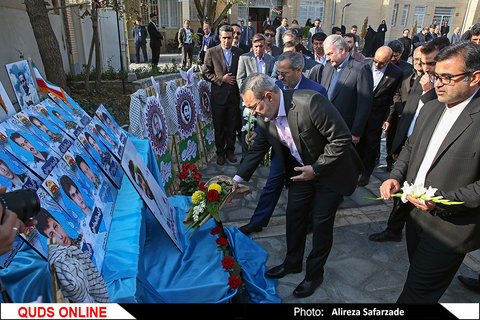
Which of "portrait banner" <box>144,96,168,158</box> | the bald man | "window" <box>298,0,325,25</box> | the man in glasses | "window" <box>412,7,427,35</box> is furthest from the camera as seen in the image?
"window" <box>412,7,427,35</box>

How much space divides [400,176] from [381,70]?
2756mm

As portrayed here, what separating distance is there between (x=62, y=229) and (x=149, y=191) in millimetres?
922

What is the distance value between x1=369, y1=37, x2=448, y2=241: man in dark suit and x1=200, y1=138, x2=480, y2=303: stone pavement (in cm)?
12

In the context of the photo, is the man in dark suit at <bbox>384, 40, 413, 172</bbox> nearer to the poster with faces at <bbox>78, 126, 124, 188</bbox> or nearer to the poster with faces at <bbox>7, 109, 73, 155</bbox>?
the poster with faces at <bbox>78, 126, 124, 188</bbox>

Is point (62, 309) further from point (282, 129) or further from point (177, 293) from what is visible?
point (282, 129)

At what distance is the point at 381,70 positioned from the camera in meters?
4.64

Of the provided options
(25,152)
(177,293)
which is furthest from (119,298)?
(25,152)

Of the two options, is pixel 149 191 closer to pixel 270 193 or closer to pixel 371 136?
pixel 270 193

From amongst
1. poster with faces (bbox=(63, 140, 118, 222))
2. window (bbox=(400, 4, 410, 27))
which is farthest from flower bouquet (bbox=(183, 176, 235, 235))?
window (bbox=(400, 4, 410, 27))

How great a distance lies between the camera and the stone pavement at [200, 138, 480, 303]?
2959 mm

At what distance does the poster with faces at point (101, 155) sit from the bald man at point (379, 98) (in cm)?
354

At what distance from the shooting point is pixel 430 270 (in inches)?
82.4

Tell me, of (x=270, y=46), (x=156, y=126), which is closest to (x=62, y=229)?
(x=156, y=126)

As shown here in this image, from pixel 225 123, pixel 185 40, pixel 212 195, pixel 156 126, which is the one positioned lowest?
pixel 225 123
